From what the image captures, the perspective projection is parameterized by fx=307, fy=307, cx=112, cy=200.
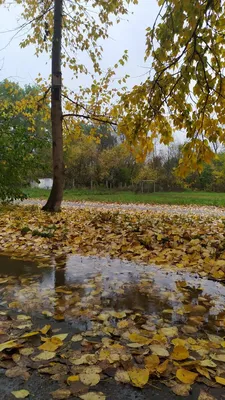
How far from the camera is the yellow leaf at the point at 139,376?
5.47 ft

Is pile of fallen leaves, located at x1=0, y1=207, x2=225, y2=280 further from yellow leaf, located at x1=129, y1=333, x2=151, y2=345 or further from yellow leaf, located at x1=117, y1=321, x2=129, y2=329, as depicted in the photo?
yellow leaf, located at x1=129, y1=333, x2=151, y2=345

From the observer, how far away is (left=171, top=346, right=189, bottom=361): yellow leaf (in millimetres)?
1896

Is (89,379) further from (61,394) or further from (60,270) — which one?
(60,270)

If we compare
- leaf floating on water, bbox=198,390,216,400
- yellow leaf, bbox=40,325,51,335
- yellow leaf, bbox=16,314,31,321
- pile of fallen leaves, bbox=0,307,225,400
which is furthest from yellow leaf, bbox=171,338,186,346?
yellow leaf, bbox=16,314,31,321

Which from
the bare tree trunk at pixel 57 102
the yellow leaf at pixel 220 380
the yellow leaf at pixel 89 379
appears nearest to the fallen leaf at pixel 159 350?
the yellow leaf at pixel 220 380

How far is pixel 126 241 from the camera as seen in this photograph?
17.1 ft

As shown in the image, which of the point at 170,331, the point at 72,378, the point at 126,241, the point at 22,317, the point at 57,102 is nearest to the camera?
the point at 72,378

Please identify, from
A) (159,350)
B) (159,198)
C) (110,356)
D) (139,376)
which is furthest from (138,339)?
(159,198)

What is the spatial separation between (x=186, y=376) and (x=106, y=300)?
4.23 ft

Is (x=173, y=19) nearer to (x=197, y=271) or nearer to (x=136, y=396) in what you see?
(x=197, y=271)

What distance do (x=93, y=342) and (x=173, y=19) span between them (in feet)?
11.2

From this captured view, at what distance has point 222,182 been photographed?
27.8 meters

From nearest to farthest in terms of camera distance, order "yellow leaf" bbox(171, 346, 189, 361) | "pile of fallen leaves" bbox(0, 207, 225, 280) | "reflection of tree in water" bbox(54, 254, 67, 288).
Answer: "yellow leaf" bbox(171, 346, 189, 361) → "reflection of tree in water" bbox(54, 254, 67, 288) → "pile of fallen leaves" bbox(0, 207, 225, 280)

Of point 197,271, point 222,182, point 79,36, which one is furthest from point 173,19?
point 222,182
